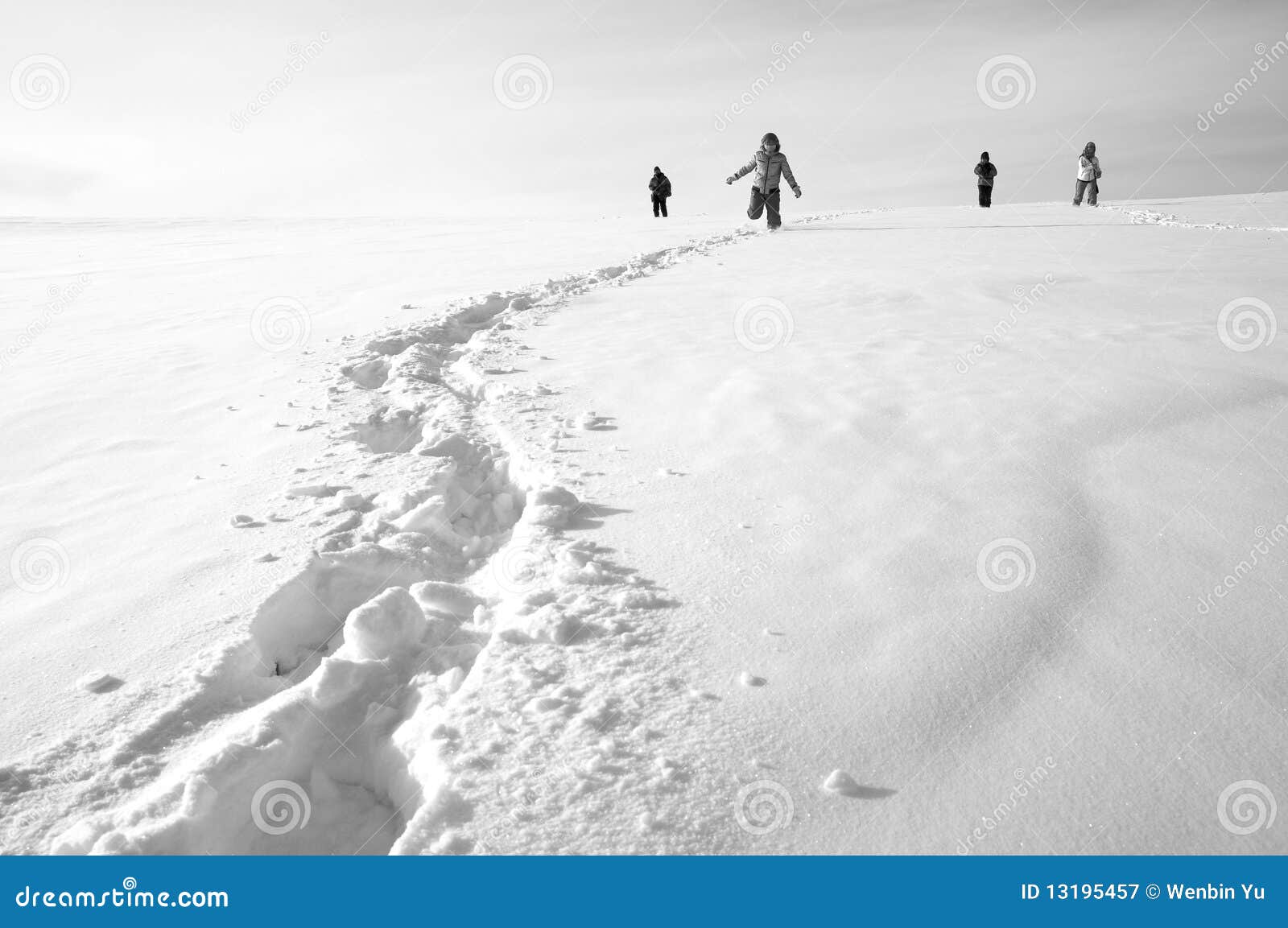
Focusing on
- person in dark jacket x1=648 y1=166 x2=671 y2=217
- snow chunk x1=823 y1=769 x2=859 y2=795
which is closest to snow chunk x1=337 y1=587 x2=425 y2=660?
snow chunk x1=823 y1=769 x2=859 y2=795

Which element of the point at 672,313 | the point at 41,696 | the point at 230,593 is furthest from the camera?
the point at 672,313

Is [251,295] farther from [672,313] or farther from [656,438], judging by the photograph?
[656,438]

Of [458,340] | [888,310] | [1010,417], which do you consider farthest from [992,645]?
[458,340]

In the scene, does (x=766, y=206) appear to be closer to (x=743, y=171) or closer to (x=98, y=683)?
(x=743, y=171)

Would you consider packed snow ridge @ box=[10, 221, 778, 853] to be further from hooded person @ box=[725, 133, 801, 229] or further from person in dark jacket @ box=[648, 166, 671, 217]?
person in dark jacket @ box=[648, 166, 671, 217]

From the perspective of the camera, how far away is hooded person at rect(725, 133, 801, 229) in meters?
12.3

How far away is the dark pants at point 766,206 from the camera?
1267 centimetres

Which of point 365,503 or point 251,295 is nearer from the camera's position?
point 365,503

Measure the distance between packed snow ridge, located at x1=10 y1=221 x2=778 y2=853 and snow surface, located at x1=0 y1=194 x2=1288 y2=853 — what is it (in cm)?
1

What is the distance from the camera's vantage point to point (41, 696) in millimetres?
2094

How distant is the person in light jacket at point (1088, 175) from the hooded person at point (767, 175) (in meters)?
8.37

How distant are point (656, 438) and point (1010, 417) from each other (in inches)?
60.2

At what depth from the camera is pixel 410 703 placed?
7.03ft
